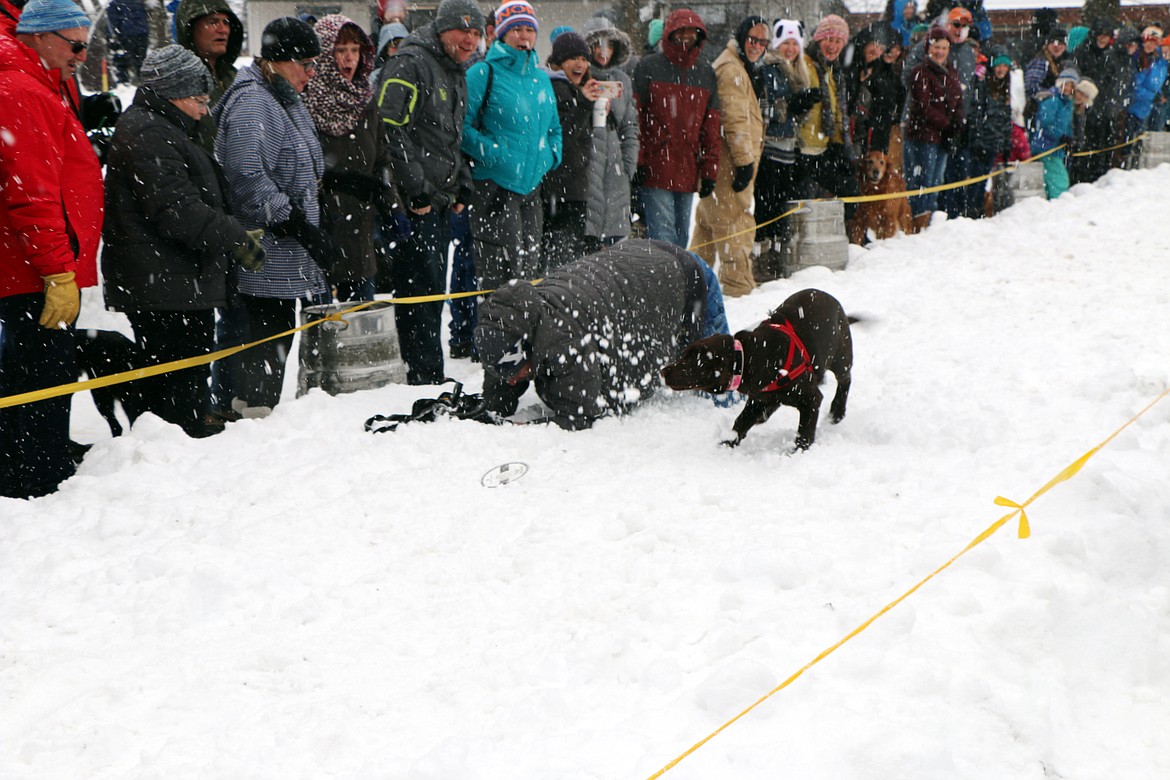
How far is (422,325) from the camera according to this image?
6.12 m

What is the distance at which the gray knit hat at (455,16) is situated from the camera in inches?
227

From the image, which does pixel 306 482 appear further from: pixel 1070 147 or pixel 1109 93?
pixel 1109 93

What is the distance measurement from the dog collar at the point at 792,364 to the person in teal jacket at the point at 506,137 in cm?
241

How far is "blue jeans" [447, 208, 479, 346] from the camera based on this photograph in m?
7.05

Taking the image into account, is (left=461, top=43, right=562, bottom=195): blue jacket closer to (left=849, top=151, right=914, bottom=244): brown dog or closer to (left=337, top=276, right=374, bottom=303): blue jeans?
(left=337, top=276, right=374, bottom=303): blue jeans

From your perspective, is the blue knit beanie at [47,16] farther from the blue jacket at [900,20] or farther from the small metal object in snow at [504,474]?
the blue jacket at [900,20]

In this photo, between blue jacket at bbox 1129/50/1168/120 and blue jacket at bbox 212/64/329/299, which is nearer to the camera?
blue jacket at bbox 212/64/329/299

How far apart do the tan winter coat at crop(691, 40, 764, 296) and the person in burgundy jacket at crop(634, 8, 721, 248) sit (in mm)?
265

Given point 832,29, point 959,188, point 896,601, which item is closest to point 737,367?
point 896,601

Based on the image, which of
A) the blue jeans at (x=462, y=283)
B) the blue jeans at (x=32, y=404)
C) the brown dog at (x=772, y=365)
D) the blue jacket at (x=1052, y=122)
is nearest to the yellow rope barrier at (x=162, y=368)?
the blue jeans at (x=32, y=404)

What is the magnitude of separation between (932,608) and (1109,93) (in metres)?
12.9

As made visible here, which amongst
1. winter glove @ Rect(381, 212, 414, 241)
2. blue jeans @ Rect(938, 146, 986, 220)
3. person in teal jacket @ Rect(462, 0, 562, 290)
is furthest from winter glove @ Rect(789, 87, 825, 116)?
winter glove @ Rect(381, 212, 414, 241)

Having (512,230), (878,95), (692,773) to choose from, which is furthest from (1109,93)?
(692,773)

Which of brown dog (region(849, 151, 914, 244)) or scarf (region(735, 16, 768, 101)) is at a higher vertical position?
scarf (region(735, 16, 768, 101))
